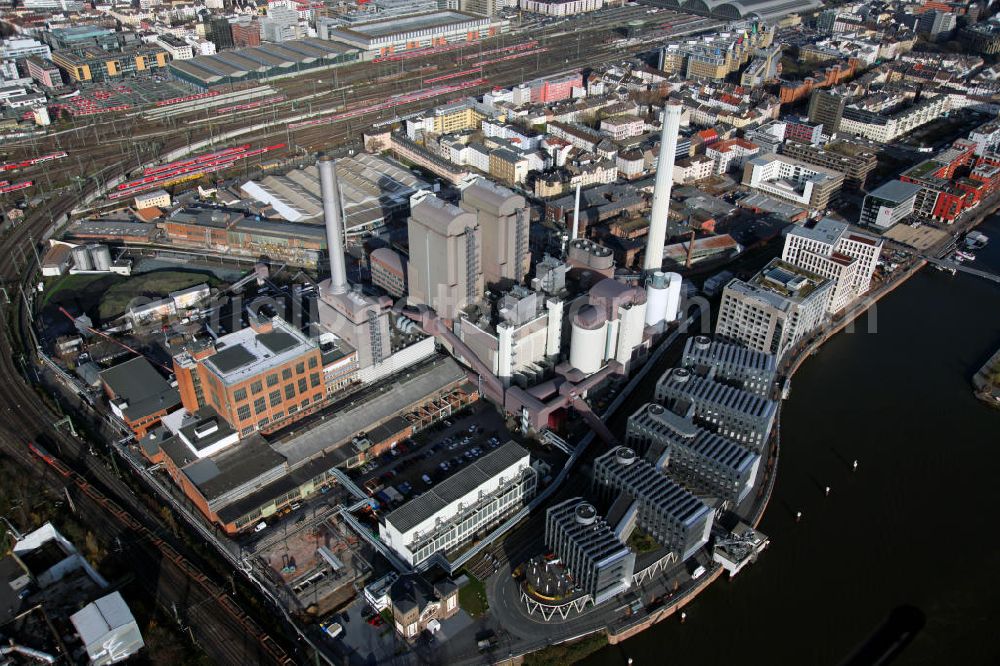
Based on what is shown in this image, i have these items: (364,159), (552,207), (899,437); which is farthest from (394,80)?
(899,437)

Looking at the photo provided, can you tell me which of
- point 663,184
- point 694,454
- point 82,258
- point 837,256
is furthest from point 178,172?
point 837,256

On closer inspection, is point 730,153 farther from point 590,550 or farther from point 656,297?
point 590,550

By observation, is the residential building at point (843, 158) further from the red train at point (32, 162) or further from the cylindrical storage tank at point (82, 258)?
the red train at point (32, 162)

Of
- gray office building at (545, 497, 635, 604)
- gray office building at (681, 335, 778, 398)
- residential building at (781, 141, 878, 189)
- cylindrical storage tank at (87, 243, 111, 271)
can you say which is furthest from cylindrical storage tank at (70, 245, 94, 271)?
residential building at (781, 141, 878, 189)

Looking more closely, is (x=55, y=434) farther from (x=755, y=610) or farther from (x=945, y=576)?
(x=945, y=576)

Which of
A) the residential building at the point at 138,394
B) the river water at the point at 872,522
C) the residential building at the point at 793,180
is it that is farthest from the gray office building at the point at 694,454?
the residential building at the point at 793,180

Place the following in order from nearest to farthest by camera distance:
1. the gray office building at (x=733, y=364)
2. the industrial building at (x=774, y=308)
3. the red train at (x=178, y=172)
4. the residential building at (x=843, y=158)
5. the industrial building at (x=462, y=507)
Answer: the industrial building at (x=462, y=507) < the gray office building at (x=733, y=364) < the industrial building at (x=774, y=308) < the red train at (x=178, y=172) < the residential building at (x=843, y=158)

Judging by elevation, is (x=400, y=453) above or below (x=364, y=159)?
below
